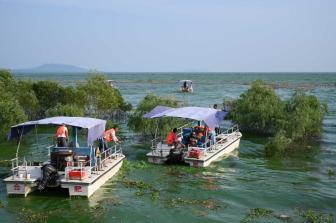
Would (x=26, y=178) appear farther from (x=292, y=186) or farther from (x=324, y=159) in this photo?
(x=324, y=159)

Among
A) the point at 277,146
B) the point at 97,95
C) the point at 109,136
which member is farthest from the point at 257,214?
the point at 97,95

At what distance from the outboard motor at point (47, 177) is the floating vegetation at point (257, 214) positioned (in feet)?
25.3

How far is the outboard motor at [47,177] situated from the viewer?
18.0 meters

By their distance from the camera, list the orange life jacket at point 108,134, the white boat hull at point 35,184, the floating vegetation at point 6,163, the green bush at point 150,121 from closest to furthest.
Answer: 1. the white boat hull at point 35,184
2. the orange life jacket at point 108,134
3. the floating vegetation at point 6,163
4. the green bush at point 150,121

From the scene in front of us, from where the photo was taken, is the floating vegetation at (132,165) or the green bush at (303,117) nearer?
the floating vegetation at (132,165)

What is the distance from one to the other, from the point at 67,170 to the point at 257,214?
303 inches

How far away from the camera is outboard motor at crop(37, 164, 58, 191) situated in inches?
707

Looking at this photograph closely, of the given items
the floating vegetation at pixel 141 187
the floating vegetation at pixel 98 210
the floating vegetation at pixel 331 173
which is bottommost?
the floating vegetation at pixel 331 173

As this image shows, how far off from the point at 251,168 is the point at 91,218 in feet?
38.3

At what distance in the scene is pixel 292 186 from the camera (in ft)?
68.8

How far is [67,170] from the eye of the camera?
1803cm

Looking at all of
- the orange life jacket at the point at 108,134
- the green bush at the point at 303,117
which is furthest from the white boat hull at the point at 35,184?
the green bush at the point at 303,117

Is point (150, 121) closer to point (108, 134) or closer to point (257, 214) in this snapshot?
point (108, 134)

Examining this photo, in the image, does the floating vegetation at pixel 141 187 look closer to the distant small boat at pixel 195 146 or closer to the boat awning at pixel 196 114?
the distant small boat at pixel 195 146
